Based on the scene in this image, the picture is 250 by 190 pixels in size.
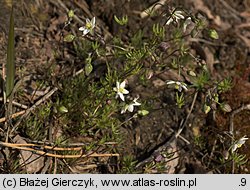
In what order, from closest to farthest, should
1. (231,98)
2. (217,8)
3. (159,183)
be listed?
1. (159,183)
2. (231,98)
3. (217,8)

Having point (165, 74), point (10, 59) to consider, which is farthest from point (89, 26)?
point (165, 74)

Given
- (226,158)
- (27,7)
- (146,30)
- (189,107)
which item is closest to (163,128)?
(189,107)

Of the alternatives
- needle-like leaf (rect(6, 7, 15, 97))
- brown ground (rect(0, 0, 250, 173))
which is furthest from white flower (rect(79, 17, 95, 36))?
brown ground (rect(0, 0, 250, 173))

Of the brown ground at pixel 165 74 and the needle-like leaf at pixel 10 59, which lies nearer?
the needle-like leaf at pixel 10 59

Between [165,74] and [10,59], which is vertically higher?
[165,74]

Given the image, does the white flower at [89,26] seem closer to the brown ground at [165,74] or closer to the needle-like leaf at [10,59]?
the needle-like leaf at [10,59]

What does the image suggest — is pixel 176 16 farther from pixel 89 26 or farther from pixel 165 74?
pixel 165 74

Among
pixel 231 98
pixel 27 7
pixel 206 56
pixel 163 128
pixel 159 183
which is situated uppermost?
pixel 27 7

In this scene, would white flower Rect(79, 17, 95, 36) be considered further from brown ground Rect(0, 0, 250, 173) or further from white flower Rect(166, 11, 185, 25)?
brown ground Rect(0, 0, 250, 173)

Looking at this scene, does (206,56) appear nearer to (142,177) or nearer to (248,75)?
(248,75)

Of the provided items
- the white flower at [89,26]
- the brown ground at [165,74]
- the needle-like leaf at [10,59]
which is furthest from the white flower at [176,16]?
the needle-like leaf at [10,59]

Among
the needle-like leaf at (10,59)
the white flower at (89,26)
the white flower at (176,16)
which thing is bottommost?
the needle-like leaf at (10,59)
